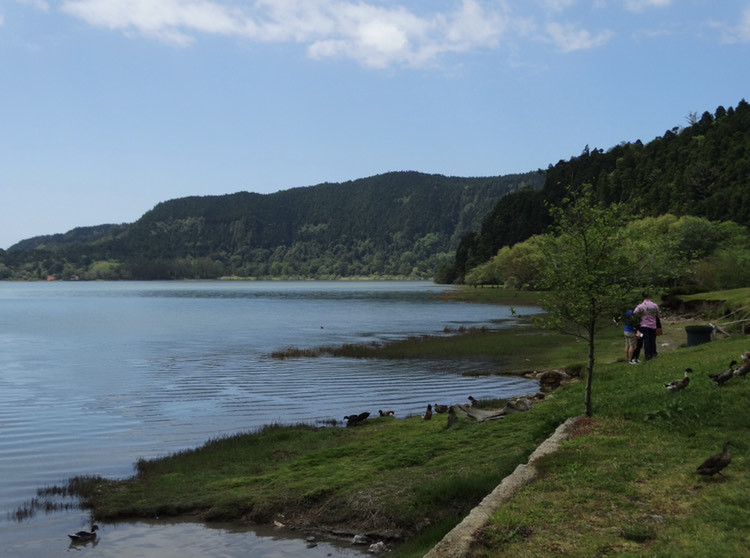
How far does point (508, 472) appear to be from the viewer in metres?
12.6

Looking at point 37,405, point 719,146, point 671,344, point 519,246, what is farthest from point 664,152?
point 37,405

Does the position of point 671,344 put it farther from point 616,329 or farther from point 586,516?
point 586,516

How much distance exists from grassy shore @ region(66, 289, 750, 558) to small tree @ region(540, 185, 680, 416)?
81.8 inches

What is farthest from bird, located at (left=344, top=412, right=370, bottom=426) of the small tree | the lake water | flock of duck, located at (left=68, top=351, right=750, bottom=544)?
the small tree

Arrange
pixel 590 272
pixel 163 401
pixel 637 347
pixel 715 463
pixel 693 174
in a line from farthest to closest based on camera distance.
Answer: pixel 693 174 < pixel 163 401 < pixel 637 347 < pixel 590 272 < pixel 715 463

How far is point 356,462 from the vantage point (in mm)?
15500

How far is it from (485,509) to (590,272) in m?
6.62

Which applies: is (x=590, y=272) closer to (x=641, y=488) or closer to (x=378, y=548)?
(x=641, y=488)

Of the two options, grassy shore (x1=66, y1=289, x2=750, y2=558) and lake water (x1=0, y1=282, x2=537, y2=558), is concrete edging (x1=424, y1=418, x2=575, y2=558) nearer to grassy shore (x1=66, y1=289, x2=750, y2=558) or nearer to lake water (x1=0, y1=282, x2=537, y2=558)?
grassy shore (x1=66, y1=289, x2=750, y2=558)

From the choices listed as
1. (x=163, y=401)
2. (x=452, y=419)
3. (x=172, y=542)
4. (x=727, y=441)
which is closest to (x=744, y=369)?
(x=727, y=441)

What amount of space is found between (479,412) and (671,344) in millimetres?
20505

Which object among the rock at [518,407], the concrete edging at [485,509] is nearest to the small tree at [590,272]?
the concrete edging at [485,509]

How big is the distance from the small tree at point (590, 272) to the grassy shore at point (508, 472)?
208cm

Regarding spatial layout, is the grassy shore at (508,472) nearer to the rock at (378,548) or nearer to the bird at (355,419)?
the rock at (378,548)
